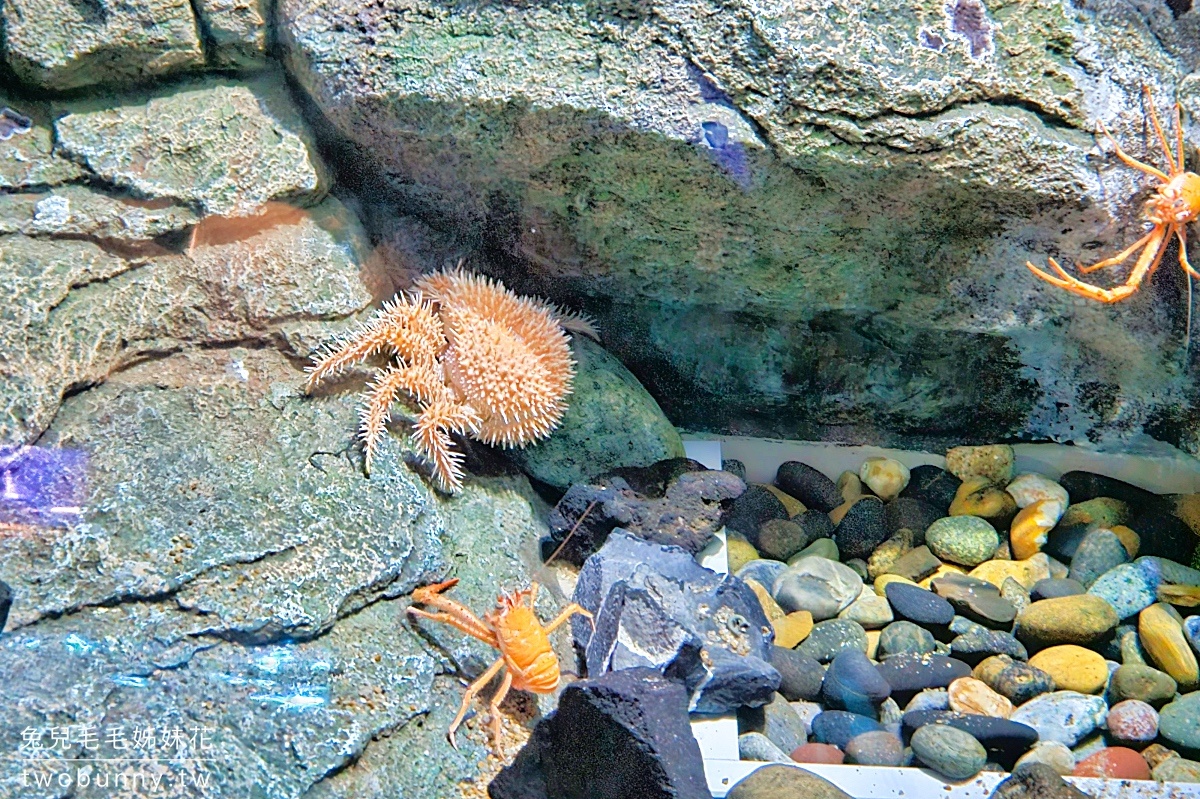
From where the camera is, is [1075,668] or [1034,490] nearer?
[1075,668]

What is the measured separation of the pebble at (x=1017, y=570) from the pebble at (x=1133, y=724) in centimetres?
54

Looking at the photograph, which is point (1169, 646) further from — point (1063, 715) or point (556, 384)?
point (556, 384)

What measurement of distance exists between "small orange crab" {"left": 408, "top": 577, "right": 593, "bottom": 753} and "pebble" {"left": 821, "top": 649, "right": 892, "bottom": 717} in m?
0.86

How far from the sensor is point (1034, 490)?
134 inches

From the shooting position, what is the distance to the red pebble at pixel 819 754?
255cm

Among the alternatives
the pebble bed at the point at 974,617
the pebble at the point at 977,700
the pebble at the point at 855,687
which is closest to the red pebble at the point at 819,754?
the pebble bed at the point at 974,617

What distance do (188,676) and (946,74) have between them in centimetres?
260

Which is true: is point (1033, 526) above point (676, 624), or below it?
above

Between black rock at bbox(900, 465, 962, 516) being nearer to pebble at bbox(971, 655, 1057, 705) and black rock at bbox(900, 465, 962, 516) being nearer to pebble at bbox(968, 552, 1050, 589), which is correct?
pebble at bbox(968, 552, 1050, 589)

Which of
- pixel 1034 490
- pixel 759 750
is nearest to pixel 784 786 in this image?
pixel 759 750

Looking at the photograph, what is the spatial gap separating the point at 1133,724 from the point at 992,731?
0.49m

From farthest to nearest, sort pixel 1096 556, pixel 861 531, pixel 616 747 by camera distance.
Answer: pixel 861 531 < pixel 1096 556 < pixel 616 747

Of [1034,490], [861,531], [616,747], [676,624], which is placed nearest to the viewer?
[616,747]

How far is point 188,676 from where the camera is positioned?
7.08 feet
